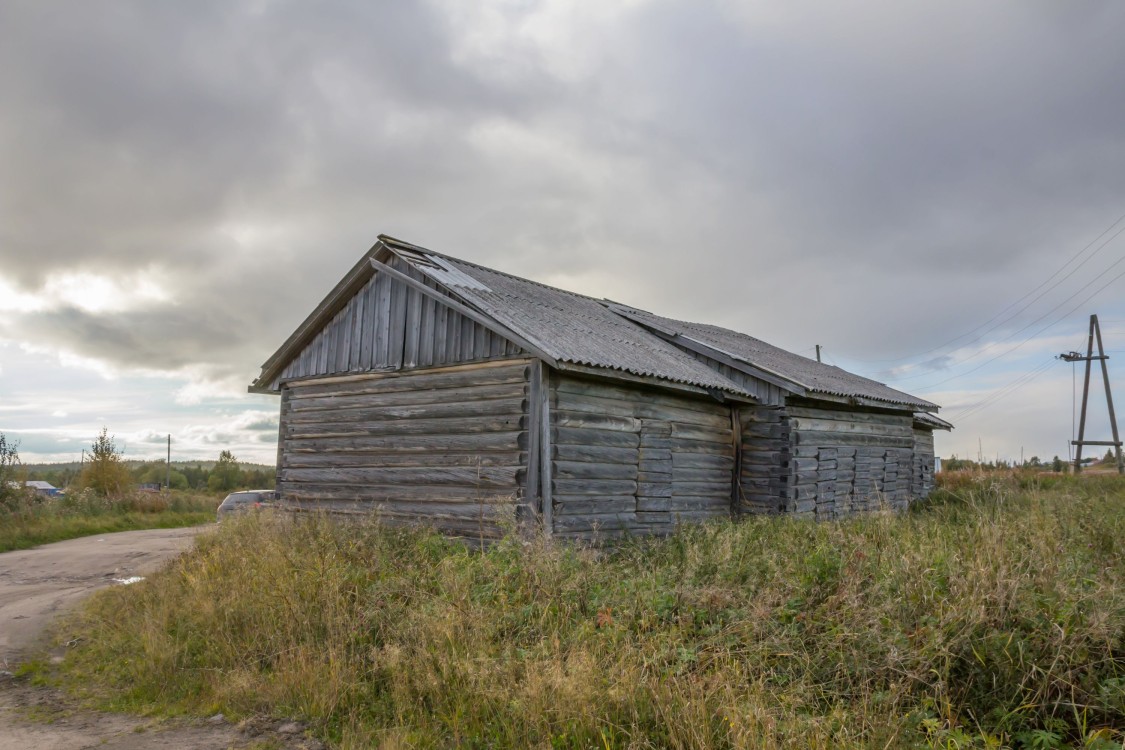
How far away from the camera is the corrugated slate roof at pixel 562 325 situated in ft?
33.5

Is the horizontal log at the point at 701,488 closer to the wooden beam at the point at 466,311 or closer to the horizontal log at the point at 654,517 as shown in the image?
the horizontal log at the point at 654,517

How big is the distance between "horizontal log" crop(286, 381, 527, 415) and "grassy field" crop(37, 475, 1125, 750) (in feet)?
8.71

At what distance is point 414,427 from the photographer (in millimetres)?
11352

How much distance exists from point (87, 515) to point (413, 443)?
15666 millimetres

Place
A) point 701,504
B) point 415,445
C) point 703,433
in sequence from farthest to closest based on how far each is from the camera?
point 703,433 < point 701,504 < point 415,445

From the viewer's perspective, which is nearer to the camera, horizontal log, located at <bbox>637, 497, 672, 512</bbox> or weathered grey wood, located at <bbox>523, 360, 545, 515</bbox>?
weathered grey wood, located at <bbox>523, 360, 545, 515</bbox>

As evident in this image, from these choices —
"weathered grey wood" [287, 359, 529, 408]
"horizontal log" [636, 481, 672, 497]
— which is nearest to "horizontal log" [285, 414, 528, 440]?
"weathered grey wood" [287, 359, 529, 408]

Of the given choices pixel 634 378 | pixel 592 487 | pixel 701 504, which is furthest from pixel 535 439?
pixel 701 504

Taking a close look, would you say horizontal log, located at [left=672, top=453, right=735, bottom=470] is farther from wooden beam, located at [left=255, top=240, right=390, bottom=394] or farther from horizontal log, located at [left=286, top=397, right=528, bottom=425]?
wooden beam, located at [left=255, top=240, right=390, bottom=394]

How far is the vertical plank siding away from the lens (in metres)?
10.7

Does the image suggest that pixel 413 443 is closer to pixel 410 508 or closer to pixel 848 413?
pixel 410 508

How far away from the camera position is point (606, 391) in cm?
1093

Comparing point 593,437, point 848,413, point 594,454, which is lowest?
point 594,454

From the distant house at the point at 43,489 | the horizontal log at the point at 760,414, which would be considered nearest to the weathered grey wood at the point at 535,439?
the horizontal log at the point at 760,414
